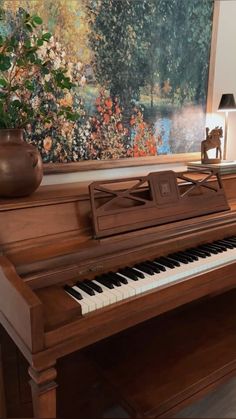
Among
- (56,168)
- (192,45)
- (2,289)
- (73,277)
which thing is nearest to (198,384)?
(73,277)

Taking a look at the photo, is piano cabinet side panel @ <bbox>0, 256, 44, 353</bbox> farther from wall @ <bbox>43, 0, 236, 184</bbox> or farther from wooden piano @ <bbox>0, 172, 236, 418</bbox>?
wall @ <bbox>43, 0, 236, 184</bbox>

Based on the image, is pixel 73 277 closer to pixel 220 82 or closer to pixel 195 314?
pixel 195 314

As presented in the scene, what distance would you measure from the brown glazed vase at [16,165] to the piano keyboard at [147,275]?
0.43 m

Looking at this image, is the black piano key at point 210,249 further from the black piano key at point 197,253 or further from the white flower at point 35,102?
the white flower at point 35,102

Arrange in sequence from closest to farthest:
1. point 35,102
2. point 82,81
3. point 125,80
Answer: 1. point 35,102
2. point 82,81
3. point 125,80

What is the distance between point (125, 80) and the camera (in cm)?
193

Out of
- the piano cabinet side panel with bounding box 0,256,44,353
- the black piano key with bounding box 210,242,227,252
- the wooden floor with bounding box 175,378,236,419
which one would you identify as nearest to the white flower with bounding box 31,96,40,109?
the piano cabinet side panel with bounding box 0,256,44,353

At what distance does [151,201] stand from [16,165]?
0.60 meters

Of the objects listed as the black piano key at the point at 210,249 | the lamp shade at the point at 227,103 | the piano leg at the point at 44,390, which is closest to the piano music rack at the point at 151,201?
the black piano key at the point at 210,249

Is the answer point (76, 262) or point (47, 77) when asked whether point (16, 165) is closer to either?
point (76, 262)

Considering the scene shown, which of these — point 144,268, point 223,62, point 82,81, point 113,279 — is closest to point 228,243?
point 144,268

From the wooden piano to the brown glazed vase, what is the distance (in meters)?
0.05

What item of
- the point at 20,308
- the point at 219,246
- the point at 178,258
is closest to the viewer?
the point at 20,308

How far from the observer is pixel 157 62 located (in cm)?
204
